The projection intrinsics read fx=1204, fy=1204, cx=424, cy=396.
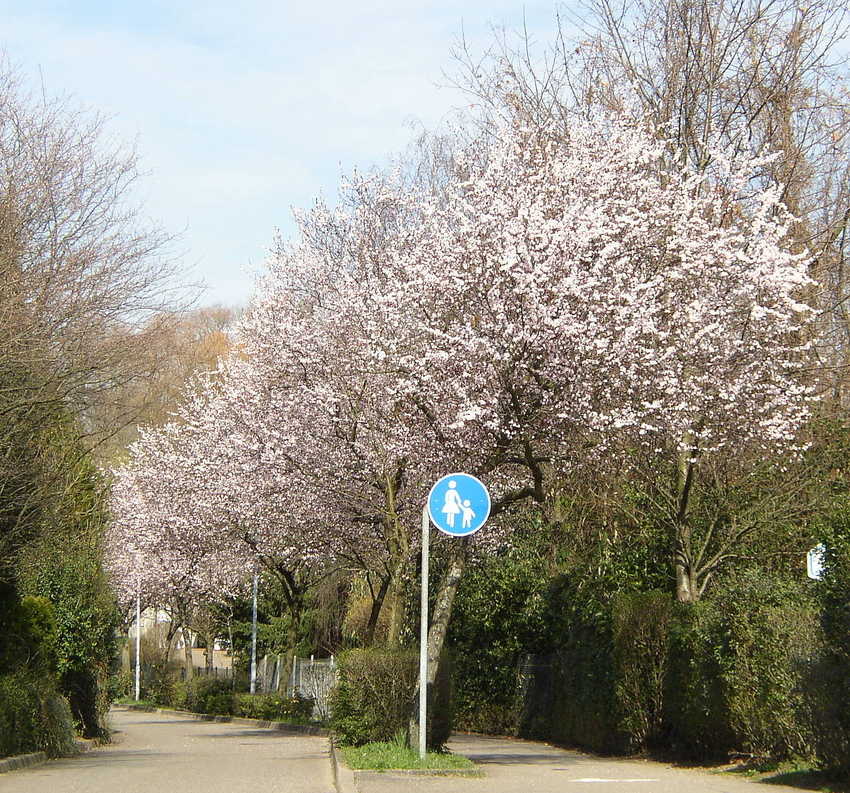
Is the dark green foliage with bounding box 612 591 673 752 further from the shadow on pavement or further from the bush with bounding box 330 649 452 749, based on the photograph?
the bush with bounding box 330 649 452 749

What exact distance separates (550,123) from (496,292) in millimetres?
6633

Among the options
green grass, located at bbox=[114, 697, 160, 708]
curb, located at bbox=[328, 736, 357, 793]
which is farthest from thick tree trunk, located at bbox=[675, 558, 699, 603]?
green grass, located at bbox=[114, 697, 160, 708]

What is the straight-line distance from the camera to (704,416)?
16.6m

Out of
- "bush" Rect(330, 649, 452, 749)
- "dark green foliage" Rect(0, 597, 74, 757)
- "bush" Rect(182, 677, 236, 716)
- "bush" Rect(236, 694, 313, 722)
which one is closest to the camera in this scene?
"bush" Rect(330, 649, 452, 749)

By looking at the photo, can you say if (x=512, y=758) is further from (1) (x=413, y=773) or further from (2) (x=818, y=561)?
(2) (x=818, y=561)

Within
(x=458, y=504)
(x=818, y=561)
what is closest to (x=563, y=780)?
(x=458, y=504)

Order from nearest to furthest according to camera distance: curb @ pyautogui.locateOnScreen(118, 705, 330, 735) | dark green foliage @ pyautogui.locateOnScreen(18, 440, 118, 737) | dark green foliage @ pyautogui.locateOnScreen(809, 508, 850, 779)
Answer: dark green foliage @ pyautogui.locateOnScreen(809, 508, 850, 779), dark green foliage @ pyautogui.locateOnScreen(18, 440, 118, 737), curb @ pyautogui.locateOnScreen(118, 705, 330, 735)

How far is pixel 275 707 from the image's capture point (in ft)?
107

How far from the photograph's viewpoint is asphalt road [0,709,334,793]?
45.3 ft

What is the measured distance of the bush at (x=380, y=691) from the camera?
16.9 meters


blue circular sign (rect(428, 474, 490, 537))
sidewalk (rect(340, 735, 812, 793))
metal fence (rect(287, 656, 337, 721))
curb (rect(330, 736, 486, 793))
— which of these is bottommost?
sidewalk (rect(340, 735, 812, 793))

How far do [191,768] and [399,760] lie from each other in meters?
4.33

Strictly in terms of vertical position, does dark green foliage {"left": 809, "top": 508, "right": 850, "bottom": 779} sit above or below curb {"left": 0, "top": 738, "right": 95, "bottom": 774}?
above

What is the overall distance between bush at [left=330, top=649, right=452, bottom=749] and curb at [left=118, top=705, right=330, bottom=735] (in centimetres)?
867
